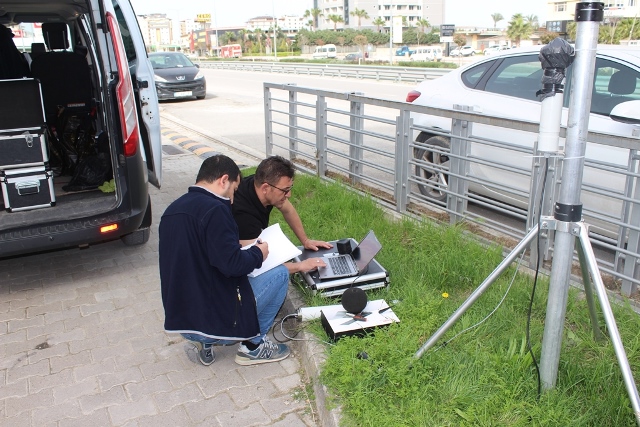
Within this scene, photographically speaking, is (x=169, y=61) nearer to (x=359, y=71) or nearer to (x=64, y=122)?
(x=359, y=71)

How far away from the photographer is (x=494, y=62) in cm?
609

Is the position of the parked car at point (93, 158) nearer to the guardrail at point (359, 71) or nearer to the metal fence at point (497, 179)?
the metal fence at point (497, 179)

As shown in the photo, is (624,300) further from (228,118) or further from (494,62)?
(228,118)

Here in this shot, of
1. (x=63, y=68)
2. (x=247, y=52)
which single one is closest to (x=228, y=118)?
(x=63, y=68)

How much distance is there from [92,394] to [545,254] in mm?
3277

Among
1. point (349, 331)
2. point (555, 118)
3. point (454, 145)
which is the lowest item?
point (349, 331)

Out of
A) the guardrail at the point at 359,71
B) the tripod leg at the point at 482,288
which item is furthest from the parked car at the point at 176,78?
the tripod leg at the point at 482,288

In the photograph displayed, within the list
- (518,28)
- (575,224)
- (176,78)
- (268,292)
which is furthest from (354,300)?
(518,28)

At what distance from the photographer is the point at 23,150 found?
497 centimetres

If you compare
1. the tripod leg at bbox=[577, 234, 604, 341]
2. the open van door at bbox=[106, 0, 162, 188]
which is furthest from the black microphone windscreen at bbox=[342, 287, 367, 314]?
the open van door at bbox=[106, 0, 162, 188]

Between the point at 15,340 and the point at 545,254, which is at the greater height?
the point at 545,254

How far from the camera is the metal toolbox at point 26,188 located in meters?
4.88

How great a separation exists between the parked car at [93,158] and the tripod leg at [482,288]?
8.75 ft

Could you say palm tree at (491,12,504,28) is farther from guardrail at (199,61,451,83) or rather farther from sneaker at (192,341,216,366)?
sneaker at (192,341,216,366)
